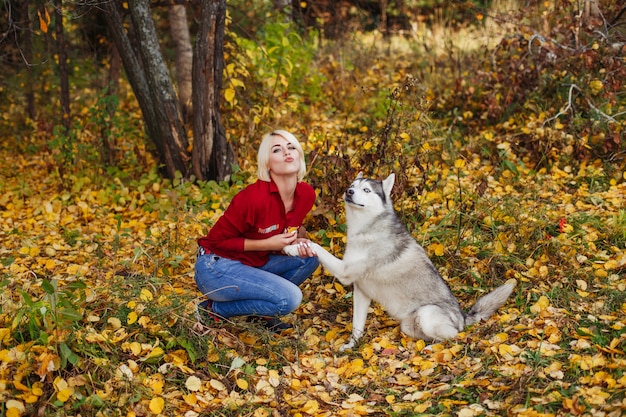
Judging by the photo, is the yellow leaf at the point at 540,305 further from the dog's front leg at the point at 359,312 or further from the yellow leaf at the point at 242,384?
the yellow leaf at the point at 242,384

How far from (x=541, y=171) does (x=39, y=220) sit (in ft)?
17.2

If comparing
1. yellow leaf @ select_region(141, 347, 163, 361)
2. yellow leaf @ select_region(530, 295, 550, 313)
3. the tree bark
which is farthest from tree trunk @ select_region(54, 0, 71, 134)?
yellow leaf @ select_region(530, 295, 550, 313)

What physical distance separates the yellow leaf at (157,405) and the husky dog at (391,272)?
49.8 inches

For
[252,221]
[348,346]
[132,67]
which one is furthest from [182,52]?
[348,346]

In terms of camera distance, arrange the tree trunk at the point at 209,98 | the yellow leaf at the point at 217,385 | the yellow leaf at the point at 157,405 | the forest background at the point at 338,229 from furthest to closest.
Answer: the tree trunk at the point at 209,98
the yellow leaf at the point at 217,385
the forest background at the point at 338,229
the yellow leaf at the point at 157,405

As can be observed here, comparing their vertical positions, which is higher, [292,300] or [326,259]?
[326,259]

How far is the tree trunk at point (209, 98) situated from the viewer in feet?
20.9

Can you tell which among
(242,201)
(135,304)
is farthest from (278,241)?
(135,304)

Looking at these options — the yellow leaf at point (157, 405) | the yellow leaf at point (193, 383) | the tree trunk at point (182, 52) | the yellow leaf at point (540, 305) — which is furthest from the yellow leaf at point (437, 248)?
the tree trunk at point (182, 52)

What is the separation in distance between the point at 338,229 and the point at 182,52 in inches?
133

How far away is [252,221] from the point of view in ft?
13.4

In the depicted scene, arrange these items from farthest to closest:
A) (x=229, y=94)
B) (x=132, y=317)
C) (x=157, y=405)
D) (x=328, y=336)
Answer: (x=229, y=94) < (x=328, y=336) < (x=132, y=317) < (x=157, y=405)

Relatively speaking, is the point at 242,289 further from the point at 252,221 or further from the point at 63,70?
the point at 63,70

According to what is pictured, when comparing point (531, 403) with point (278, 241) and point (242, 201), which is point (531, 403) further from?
point (242, 201)
